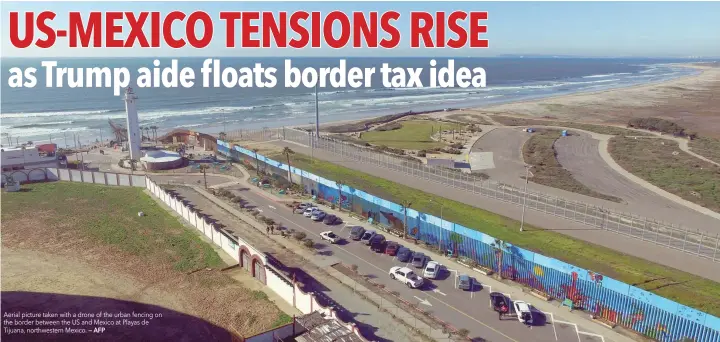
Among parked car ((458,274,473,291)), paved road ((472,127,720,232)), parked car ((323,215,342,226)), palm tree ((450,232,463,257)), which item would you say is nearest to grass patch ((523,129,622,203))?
paved road ((472,127,720,232))

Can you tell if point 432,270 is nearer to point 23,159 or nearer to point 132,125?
point 132,125

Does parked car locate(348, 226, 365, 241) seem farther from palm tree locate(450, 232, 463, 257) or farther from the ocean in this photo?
the ocean

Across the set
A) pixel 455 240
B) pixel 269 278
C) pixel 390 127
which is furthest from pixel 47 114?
pixel 455 240

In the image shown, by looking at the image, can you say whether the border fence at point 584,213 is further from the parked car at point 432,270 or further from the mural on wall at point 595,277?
the parked car at point 432,270

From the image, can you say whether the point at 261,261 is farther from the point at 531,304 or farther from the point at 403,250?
the point at 531,304

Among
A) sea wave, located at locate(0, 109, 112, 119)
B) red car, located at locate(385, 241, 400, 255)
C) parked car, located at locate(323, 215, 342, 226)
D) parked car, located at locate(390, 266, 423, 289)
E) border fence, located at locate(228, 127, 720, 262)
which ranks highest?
sea wave, located at locate(0, 109, 112, 119)

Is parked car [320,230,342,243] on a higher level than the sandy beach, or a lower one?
lower

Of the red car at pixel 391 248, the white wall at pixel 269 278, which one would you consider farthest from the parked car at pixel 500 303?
the white wall at pixel 269 278
